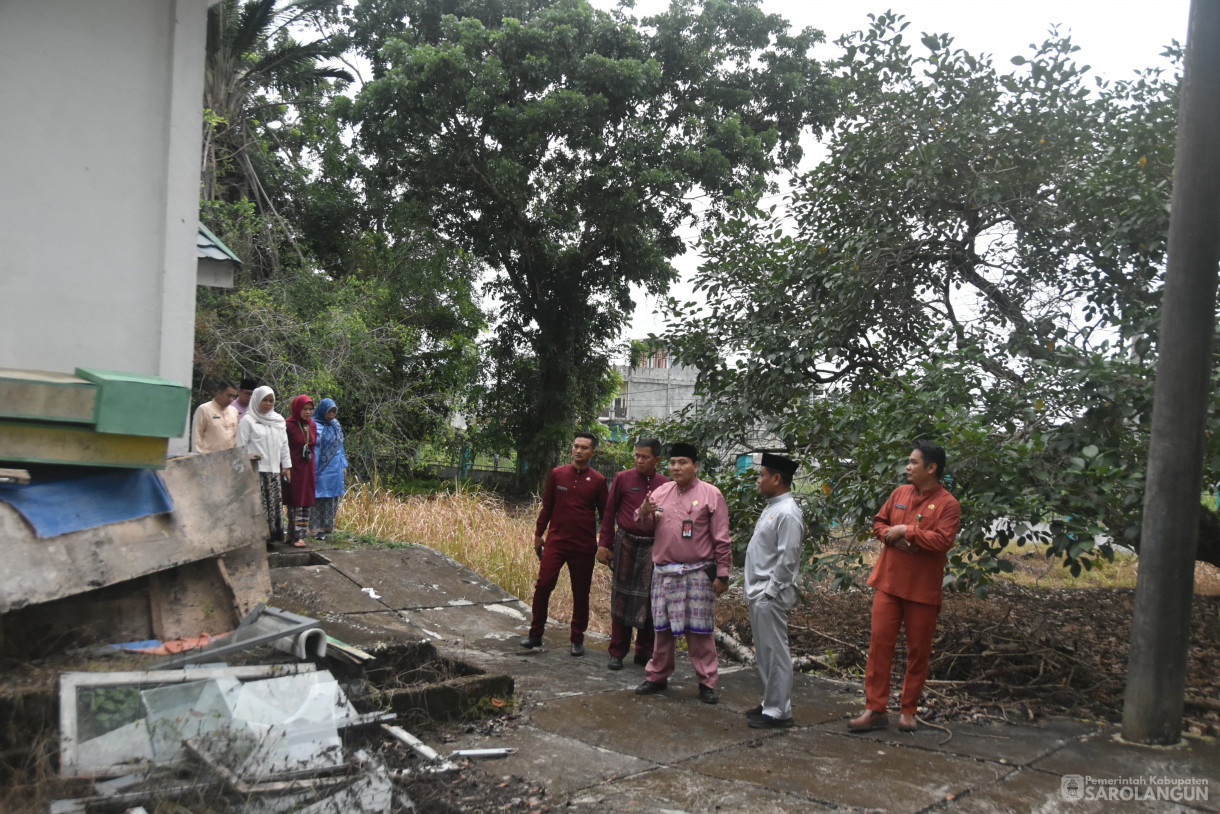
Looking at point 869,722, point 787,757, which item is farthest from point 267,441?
point 869,722

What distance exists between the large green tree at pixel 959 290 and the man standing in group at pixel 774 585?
944mm

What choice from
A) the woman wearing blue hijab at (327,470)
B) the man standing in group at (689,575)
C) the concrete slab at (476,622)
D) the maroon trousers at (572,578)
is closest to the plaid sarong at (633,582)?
the maroon trousers at (572,578)

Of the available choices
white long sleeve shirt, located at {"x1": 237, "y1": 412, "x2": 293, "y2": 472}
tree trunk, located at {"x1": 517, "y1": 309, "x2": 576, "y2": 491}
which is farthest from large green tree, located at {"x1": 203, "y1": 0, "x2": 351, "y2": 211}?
white long sleeve shirt, located at {"x1": 237, "y1": 412, "x2": 293, "y2": 472}

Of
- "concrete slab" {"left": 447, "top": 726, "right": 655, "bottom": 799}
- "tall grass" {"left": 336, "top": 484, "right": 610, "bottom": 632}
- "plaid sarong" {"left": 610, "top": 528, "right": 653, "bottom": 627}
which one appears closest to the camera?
"concrete slab" {"left": 447, "top": 726, "right": 655, "bottom": 799}

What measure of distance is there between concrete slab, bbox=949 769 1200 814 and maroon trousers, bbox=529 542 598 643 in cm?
357

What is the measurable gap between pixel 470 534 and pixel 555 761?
646cm

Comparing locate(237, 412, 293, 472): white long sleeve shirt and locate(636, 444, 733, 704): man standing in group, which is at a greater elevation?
locate(237, 412, 293, 472): white long sleeve shirt

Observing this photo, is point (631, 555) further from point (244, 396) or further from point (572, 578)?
point (244, 396)

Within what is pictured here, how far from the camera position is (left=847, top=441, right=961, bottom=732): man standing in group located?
5297 millimetres

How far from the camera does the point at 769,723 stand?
18.1 ft

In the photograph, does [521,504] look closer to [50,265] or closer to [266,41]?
[266,41]

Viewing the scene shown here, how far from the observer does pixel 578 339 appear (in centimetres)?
1933

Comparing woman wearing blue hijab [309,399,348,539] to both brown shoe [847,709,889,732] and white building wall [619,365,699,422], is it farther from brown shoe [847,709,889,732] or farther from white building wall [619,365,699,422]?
white building wall [619,365,699,422]

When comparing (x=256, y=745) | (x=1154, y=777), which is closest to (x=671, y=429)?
(x=1154, y=777)
